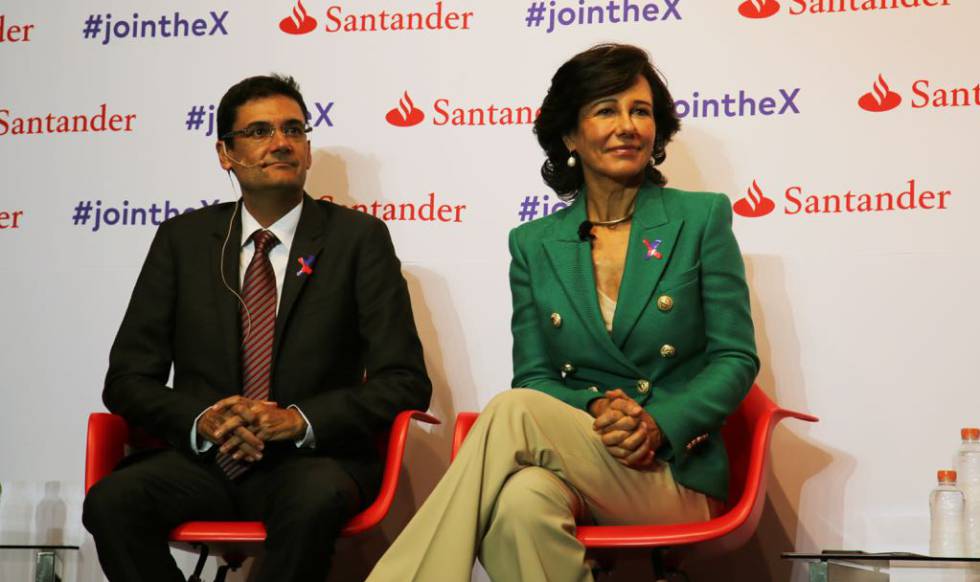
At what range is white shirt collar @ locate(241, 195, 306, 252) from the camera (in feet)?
13.2

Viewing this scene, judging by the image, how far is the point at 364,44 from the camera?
4668 millimetres

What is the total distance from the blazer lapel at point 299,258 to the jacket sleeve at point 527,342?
2.03ft

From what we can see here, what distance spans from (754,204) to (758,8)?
2.29ft

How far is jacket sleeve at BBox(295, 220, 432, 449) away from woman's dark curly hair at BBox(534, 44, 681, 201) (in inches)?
23.3

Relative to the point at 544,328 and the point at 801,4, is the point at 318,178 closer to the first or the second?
the point at 544,328

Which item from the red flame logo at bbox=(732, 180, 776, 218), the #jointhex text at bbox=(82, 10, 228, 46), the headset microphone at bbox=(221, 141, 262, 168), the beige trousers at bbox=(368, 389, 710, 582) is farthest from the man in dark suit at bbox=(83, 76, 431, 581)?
the red flame logo at bbox=(732, 180, 776, 218)

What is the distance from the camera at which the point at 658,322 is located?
3.55 meters

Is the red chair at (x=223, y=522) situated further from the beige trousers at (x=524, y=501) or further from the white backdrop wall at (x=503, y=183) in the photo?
the white backdrop wall at (x=503, y=183)

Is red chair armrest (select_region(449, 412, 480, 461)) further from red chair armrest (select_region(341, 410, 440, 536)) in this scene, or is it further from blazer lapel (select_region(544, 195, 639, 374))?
blazer lapel (select_region(544, 195, 639, 374))

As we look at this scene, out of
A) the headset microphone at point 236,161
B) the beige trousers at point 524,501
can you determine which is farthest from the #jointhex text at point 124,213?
the beige trousers at point 524,501

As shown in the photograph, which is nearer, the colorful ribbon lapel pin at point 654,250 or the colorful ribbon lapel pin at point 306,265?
the colorful ribbon lapel pin at point 654,250

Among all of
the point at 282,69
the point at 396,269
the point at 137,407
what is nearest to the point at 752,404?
the point at 396,269

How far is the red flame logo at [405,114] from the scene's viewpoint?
459 centimetres

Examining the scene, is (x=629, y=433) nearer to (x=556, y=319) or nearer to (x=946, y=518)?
(x=556, y=319)
